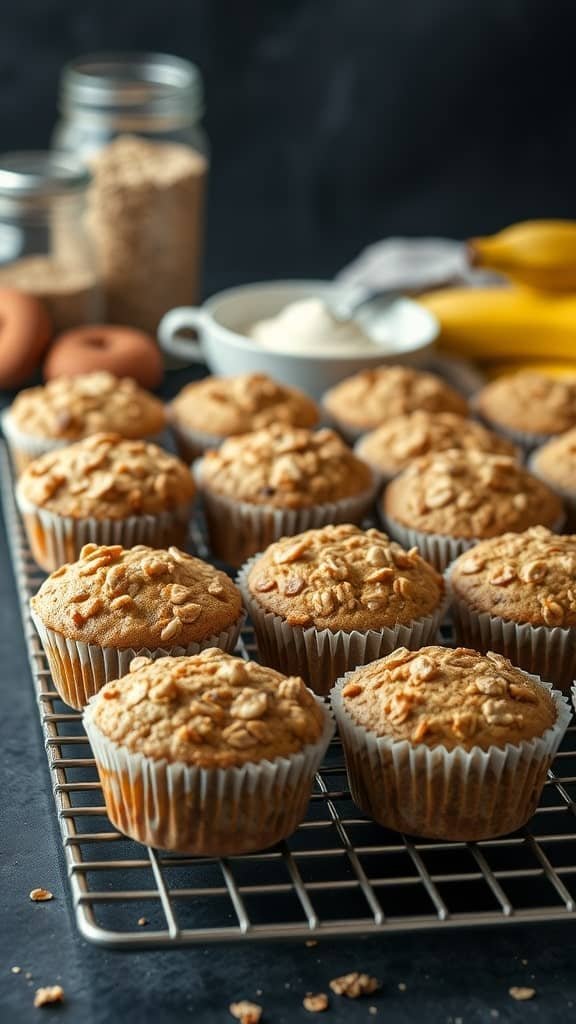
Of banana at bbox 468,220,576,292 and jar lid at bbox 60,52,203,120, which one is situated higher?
jar lid at bbox 60,52,203,120

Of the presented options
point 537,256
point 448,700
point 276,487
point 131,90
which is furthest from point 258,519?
point 131,90

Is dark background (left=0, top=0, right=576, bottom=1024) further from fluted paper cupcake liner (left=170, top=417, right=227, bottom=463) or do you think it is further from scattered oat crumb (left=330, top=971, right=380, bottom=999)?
scattered oat crumb (left=330, top=971, right=380, bottom=999)

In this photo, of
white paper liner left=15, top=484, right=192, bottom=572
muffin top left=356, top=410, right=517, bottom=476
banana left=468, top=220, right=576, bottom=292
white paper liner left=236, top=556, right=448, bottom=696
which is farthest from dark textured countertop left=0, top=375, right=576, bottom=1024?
banana left=468, top=220, right=576, bottom=292

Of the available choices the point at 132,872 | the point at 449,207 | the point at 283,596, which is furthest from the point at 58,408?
the point at 449,207

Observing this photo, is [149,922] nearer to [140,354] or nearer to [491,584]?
[491,584]

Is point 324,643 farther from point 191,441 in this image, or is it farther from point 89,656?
point 191,441
